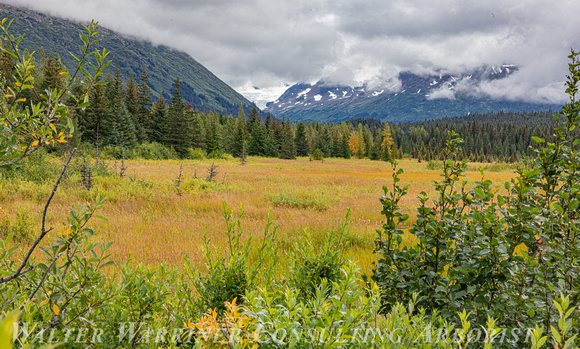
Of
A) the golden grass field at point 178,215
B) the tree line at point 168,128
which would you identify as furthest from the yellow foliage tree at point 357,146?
the golden grass field at point 178,215

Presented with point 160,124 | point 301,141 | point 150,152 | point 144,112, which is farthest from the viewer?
point 301,141

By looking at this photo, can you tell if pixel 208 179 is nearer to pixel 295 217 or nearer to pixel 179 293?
pixel 295 217

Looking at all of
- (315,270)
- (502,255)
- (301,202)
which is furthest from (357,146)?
(502,255)

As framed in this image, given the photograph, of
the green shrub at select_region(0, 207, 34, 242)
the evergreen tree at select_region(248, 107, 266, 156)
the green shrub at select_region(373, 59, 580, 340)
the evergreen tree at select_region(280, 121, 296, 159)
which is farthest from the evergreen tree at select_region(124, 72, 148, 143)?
the green shrub at select_region(373, 59, 580, 340)

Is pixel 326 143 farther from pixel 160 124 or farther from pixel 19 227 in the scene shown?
pixel 19 227

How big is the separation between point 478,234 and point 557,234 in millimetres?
514

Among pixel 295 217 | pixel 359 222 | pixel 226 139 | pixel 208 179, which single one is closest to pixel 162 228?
pixel 295 217

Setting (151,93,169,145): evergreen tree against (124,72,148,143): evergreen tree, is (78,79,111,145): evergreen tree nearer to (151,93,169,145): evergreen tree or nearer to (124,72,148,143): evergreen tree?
(124,72,148,143): evergreen tree

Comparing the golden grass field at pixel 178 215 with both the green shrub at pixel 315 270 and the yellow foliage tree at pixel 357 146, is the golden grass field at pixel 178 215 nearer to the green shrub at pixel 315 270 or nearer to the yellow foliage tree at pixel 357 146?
the green shrub at pixel 315 270

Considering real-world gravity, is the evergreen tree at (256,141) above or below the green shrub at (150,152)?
above

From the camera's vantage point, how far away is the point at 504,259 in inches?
76.2

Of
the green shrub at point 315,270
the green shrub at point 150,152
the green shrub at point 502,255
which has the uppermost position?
the green shrub at point 150,152

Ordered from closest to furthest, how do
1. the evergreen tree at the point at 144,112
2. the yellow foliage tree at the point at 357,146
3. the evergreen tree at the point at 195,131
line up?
the evergreen tree at the point at 144,112
the evergreen tree at the point at 195,131
the yellow foliage tree at the point at 357,146

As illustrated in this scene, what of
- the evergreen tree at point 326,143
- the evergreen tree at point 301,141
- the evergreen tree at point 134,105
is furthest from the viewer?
the evergreen tree at point 326,143
